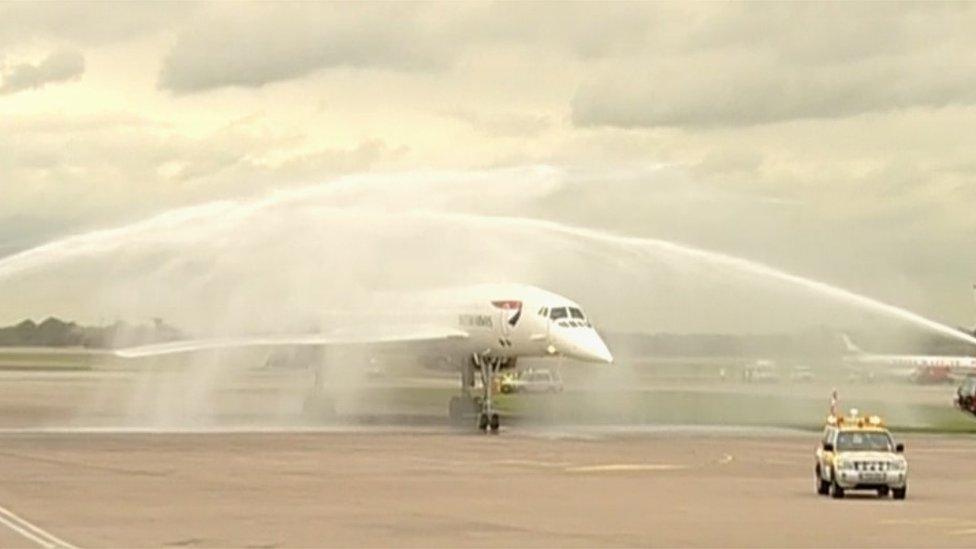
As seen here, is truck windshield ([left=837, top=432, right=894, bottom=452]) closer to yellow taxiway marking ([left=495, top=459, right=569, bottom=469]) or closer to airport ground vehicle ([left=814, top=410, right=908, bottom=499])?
airport ground vehicle ([left=814, top=410, right=908, bottom=499])

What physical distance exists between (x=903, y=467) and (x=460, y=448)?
18868 millimetres

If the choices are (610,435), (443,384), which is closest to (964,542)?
(610,435)

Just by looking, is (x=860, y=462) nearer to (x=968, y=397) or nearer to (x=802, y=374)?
(x=968, y=397)

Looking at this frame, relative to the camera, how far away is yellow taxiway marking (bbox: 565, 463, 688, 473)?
150 ft

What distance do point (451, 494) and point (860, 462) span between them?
7.51m

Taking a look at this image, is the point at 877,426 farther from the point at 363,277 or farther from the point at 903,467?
the point at 363,277

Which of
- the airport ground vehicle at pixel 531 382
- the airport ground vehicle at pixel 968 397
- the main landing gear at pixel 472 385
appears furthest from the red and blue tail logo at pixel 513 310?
the airport ground vehicle at pixel 531 382

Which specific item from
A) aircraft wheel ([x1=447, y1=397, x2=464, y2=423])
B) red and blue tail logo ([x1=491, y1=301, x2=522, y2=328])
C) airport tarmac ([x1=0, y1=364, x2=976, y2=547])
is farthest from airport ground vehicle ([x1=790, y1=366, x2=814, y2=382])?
red and blue tail logo ([x1=491, y1=301, x2=522, y2=328])

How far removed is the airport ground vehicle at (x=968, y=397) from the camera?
75062mm

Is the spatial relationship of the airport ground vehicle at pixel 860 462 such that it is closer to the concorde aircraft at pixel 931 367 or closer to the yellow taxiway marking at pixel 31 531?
the yellow taxiway marking at pixel 31 531

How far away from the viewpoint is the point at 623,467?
46969mm

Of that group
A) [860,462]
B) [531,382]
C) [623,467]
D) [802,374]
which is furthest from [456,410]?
[860,462]

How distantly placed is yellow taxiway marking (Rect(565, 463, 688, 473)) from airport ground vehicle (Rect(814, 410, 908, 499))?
6803mm

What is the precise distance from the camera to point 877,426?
39.8 metres
